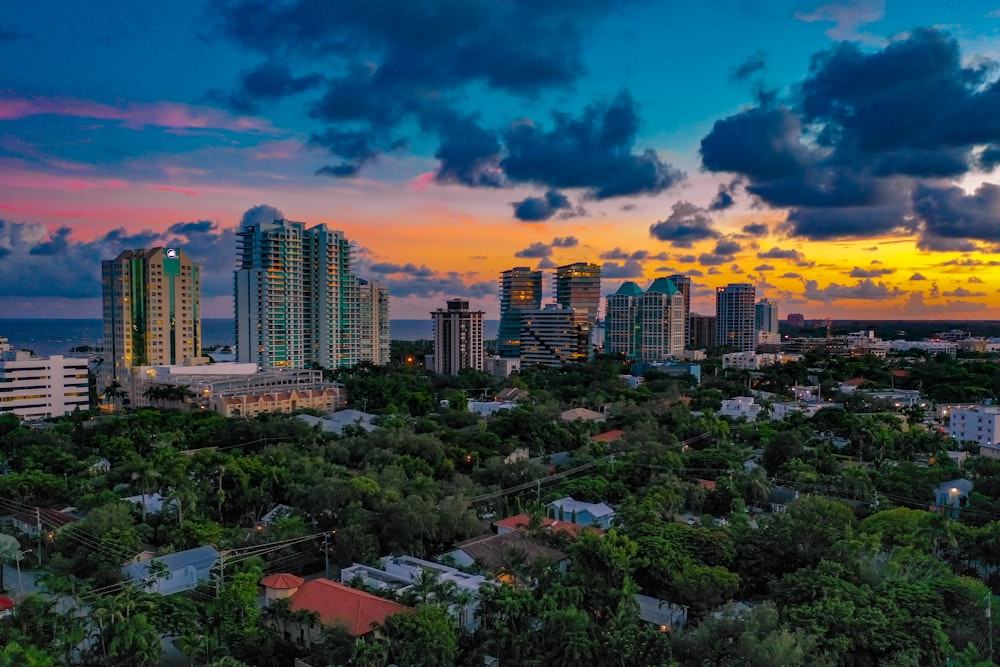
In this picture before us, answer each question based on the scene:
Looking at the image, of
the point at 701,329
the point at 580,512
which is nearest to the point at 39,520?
the point at 580,512

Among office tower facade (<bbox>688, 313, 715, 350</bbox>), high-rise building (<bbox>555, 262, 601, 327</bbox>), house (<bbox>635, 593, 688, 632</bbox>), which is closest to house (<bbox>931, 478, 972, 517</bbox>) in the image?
house (<bbox>635, 593, 688, 632</bbox>)

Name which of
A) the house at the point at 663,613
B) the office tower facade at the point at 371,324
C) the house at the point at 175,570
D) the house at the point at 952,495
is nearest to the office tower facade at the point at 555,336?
the office tower facade at the point at 371,324

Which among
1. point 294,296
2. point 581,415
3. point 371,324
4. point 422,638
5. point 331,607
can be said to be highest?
point 294,296

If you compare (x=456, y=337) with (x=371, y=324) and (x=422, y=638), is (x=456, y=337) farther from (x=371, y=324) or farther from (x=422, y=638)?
(x=422, y=638)

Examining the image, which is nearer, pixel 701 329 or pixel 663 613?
pixel 663 613

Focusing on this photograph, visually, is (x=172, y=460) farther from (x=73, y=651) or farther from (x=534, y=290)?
(x=534, y=290)

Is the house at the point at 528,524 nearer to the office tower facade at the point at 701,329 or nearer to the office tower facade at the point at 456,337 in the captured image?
the office tower facade at the point at 456,337

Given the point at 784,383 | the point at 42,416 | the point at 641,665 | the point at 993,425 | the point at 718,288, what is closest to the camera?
the point at 641,665

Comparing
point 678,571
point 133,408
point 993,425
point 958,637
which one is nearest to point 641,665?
point 678,571
